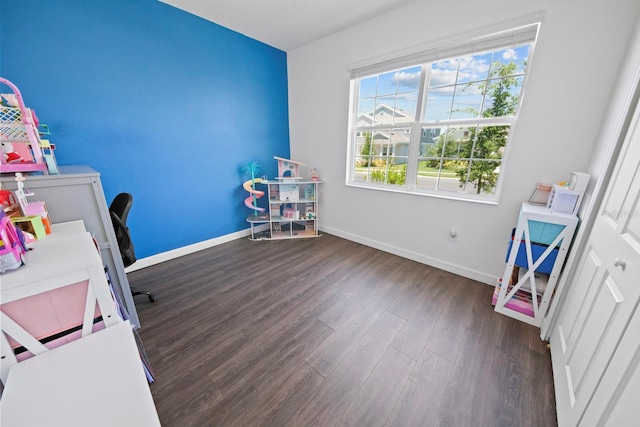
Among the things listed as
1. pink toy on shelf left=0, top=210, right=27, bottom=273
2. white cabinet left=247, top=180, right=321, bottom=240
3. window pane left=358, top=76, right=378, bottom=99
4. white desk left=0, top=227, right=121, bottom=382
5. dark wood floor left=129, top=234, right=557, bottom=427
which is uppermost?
window pane left=358, top=76, right=378, bottom=99

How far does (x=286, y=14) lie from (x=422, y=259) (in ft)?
10.1

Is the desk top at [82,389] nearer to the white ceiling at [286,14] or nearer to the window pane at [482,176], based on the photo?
the window pane at [482,176]

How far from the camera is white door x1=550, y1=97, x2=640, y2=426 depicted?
0.87m

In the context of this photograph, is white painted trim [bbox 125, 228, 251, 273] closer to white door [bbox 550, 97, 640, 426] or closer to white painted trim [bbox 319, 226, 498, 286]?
white painted trim [bbox 319, 226, 498, 286]

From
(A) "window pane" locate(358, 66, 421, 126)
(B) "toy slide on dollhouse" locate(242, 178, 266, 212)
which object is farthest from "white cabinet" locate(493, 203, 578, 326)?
(B) "toy slide on dollhouse" locate(242, 178, 266, 212)

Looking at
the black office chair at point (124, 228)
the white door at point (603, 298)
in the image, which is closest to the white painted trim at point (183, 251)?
the black office chair at point (124, 228)

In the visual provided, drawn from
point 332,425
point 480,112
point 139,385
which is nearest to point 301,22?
point 480,112

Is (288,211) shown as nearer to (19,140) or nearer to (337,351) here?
(337,351)

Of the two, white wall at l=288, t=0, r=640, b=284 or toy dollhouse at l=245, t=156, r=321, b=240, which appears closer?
white wall at l=288, t=0, r=640, b=284

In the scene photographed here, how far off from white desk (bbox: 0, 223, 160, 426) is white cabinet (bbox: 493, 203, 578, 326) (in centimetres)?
224

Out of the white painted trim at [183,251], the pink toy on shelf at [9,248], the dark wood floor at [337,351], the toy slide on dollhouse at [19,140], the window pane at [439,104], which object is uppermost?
the window pane at [439,104]

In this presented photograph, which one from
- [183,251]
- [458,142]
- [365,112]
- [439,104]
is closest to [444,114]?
[439,104]

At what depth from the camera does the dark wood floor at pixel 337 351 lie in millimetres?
1190

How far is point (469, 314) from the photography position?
1850 mm
